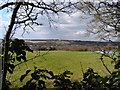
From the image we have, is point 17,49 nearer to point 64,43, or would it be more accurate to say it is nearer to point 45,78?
point 45,78

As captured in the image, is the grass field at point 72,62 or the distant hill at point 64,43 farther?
the grass field at point 72,62

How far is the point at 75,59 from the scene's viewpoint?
2461 millimetres

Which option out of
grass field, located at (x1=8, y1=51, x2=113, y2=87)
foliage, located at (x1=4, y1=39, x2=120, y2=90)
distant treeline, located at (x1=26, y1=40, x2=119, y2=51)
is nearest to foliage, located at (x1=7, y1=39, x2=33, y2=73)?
foliage, located at (x1=4, y1=39, x2=120, y2=90)

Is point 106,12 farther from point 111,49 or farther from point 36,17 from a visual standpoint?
point 36,17

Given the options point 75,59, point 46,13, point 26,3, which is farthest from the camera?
point 75,59

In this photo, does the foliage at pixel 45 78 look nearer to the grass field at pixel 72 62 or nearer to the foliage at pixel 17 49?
the foliage at pixel 17 49

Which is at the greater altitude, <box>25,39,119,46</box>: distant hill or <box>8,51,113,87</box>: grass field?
<box>25,39,119,46</box>: distant hill

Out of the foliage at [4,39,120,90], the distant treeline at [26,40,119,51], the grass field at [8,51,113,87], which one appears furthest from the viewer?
the grass field at [8,51,113,87]

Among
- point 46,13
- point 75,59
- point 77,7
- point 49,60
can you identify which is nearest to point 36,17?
point 46,13

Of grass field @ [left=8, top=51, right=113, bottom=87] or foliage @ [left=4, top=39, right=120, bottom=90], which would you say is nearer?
foliage @ [left=4, top=39, right=120, bottom=90]

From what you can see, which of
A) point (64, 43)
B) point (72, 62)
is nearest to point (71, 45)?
point (64, 43)

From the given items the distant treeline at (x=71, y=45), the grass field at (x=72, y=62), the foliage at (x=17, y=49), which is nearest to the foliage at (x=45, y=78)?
the foliage at (x=17, y=49)

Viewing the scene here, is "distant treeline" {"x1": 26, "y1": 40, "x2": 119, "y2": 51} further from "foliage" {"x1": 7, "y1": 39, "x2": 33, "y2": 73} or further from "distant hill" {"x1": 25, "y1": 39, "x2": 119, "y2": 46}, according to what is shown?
"foliage" {"x1": 7, "y1": 39, "x2": 33, "y2": 73}

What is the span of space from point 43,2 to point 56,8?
0.11 metres
